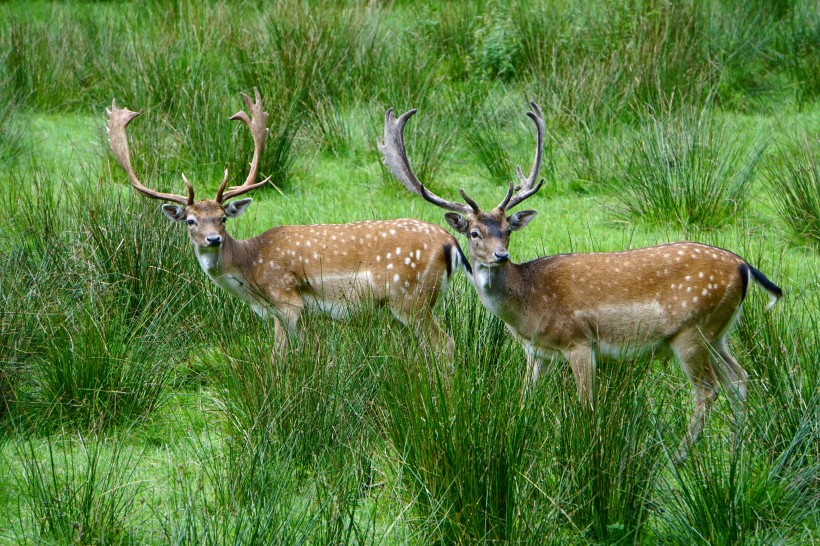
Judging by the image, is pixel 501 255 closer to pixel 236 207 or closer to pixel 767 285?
pixel 767 285

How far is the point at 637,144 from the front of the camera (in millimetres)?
7793

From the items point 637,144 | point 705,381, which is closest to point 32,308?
point 705,381

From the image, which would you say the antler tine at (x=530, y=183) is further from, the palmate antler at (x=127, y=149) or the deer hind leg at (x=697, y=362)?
the palmate antler at (x=127, y=149)

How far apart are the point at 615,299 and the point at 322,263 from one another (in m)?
1.71

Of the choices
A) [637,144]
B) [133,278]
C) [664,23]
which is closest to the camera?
[133,278]

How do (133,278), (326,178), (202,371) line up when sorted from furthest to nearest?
1. (326,178)
2. (133,278)
3. (202,371)

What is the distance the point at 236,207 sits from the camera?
20.7 feet

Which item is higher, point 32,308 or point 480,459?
point 480,459

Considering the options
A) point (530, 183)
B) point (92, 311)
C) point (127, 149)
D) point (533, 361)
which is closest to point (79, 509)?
point (92, 311)

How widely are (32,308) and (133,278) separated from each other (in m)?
0.66

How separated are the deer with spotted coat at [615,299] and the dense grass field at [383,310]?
0.49ft

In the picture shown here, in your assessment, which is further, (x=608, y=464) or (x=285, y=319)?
(x=285, y=319)

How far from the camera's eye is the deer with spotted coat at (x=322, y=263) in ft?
19.7

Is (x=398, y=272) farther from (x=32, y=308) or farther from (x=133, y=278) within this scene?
(x=32, y=308)
